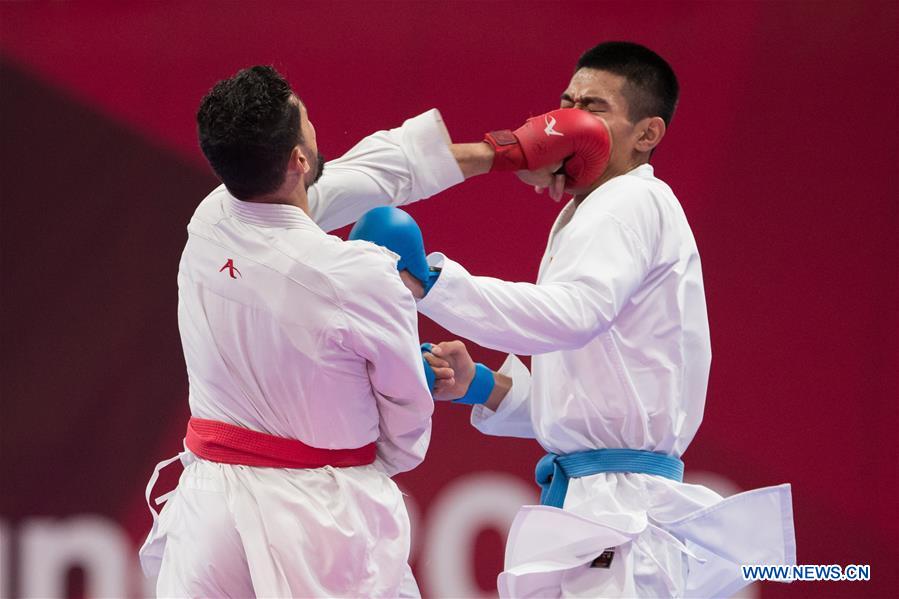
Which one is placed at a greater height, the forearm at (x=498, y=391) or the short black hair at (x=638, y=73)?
the short black hair at (x=638, y=73)

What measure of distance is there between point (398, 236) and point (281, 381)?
41 cm

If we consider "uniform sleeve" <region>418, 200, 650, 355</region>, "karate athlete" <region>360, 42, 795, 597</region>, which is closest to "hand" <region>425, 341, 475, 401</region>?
"karate athlete" <region>360, 42, 795, 597</region>

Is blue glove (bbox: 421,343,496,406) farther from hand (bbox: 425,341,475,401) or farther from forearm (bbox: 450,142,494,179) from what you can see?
forearm (bbox: 450,142,494,179)

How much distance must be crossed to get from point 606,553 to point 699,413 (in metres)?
0.48

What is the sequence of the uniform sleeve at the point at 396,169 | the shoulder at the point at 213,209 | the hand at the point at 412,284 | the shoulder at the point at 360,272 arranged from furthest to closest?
the uniform sleeve at the point at 396,169 < the hand at the point at 412,284 < the shoulder at the point at 213,209 < the shoulder at the point at 360,272

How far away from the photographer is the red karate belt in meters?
2.43

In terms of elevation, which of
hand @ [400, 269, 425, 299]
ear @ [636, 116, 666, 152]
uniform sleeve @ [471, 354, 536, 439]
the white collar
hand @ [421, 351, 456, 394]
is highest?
ear @ [636, 116, 666, 152]

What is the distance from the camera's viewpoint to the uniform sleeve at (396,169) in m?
2.93

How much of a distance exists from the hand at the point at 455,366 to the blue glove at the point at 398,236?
442 mm

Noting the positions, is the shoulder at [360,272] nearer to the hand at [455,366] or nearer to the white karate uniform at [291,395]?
the white karate uniform at [291,395]

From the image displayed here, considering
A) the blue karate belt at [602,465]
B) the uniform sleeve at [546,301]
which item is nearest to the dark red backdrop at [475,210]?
the blue karate belt at [602,465]

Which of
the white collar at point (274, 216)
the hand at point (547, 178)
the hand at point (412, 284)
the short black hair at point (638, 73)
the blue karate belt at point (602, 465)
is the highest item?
the short black hair at point (638, 73)

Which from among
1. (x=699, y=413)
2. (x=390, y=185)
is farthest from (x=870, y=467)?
(x=390, y=185)

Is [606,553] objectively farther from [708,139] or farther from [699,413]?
[708,139]
